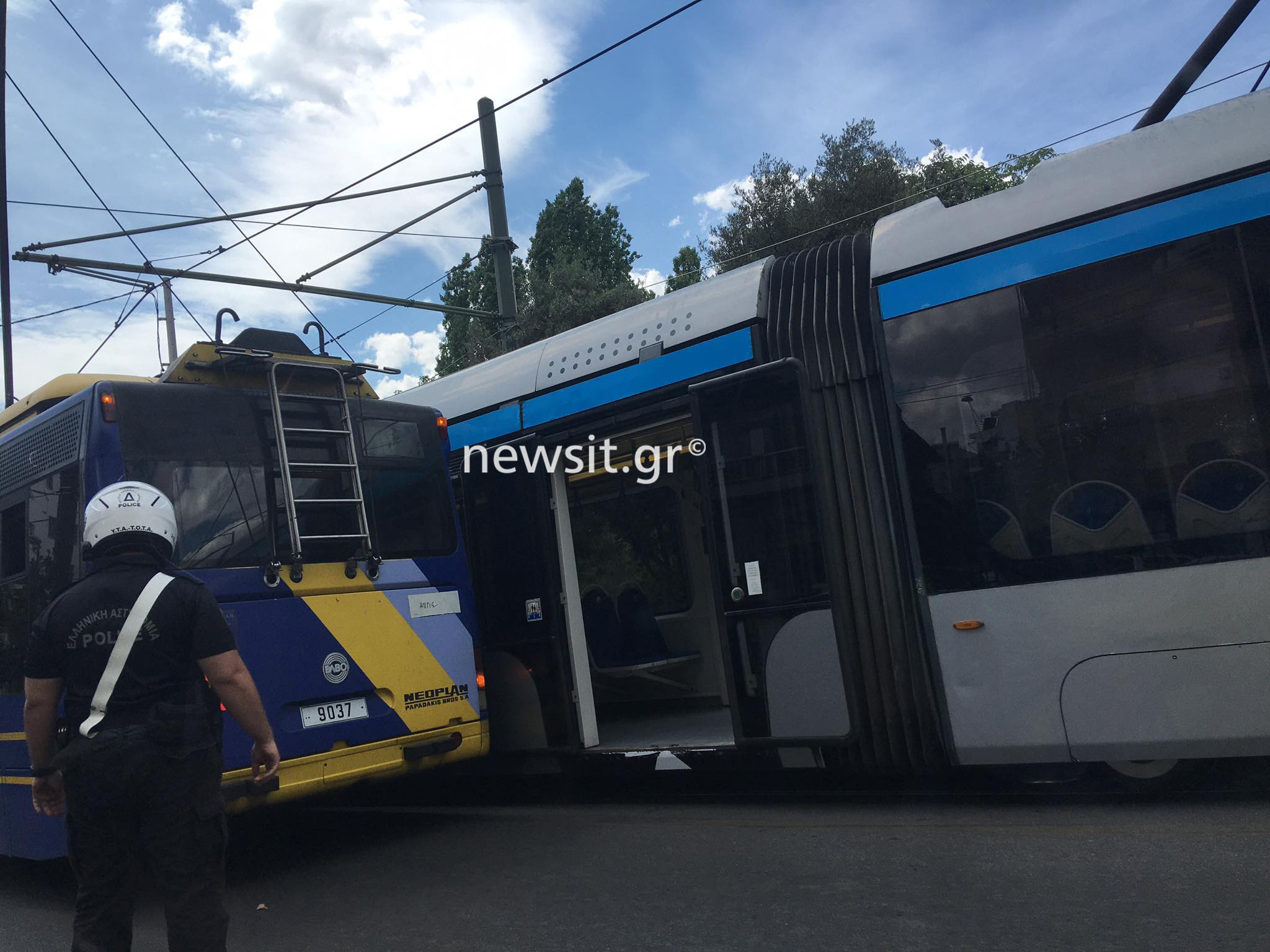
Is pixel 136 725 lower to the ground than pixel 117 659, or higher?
lower

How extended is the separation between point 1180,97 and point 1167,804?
3.92m

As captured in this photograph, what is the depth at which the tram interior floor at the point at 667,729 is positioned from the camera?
7.11 meters

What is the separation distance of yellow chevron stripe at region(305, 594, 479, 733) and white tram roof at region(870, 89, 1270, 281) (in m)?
3.62

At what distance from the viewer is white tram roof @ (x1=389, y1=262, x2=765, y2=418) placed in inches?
262

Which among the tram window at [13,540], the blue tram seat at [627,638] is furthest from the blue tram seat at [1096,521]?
the tram window at [13,540]

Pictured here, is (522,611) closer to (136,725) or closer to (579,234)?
(136,725)

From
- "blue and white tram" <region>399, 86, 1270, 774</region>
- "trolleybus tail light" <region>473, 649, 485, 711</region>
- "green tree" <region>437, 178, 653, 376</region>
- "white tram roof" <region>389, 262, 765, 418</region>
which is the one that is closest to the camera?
"blue and white tram" <region>399, 86, 1270, 774</region>

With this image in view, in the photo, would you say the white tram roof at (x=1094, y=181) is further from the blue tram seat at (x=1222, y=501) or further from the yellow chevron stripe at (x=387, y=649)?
the yellow chevron stripe at (x=387, y=649)

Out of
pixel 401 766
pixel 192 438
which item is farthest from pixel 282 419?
pixel 401 766

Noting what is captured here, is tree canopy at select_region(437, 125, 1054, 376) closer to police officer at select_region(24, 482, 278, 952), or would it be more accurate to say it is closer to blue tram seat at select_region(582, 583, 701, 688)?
blue tram seat at select_region(582, 583, 701, 688)

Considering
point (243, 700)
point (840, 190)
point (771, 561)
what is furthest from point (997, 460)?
point (840, 190)

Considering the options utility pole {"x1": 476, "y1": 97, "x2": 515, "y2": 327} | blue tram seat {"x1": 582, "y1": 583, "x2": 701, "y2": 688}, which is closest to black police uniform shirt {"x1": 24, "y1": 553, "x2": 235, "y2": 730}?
blue tram seat {"x1": 582, "y1": 583, "x2": 701, "y2": 688}

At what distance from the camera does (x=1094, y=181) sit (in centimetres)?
537

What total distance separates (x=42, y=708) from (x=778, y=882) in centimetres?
315
